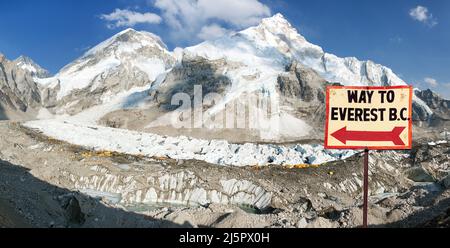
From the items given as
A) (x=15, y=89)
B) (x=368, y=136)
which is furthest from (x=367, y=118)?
(x=15, y=89)

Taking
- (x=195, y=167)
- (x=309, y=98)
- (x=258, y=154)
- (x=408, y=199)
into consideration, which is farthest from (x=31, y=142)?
(x=309, y=98)

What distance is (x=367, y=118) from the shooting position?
983cm

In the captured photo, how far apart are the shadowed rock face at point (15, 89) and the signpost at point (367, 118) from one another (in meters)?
159

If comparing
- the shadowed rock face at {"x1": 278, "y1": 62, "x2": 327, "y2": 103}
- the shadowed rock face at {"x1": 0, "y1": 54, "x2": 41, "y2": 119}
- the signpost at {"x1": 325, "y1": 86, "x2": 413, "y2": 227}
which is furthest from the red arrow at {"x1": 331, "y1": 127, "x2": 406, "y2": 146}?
the shadowed rock face at {"x1": 0, "y1": 54, "x2": 41, "y2": 119}

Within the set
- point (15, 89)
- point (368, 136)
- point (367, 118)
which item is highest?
point (15, 89)

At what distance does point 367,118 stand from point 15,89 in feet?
630

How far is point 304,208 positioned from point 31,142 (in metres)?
33.8

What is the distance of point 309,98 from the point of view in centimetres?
16112

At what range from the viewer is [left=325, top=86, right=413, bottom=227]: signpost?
9.72 metres

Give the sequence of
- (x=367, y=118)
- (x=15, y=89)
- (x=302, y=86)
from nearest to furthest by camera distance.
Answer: (x=367, y=118)
(x=302, y=86)
(x=15, y=89)

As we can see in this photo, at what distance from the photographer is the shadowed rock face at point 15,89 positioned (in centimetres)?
15900

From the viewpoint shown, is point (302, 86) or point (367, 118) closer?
point (367, 118)

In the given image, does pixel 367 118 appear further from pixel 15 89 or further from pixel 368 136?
pixel 15 89

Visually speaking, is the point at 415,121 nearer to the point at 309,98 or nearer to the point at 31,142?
the point at 309,98
